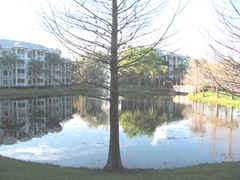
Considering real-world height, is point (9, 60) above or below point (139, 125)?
above

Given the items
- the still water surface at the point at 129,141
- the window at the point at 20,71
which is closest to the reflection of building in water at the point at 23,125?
the still water surface at the point at 129,141

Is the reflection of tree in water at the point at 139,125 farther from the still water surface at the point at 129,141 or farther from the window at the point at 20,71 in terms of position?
the window at the point at 20,71

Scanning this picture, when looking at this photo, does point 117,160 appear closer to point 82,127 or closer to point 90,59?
point 90,59

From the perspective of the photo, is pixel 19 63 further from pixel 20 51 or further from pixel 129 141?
pixel 129 141

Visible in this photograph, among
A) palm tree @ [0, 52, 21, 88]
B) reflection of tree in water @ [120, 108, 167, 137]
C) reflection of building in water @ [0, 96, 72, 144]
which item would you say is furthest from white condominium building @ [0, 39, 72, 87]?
reflection of tree in water @ [120, 108, 167, 137]

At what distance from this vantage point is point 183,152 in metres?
16.8

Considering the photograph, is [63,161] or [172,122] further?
[172,122]

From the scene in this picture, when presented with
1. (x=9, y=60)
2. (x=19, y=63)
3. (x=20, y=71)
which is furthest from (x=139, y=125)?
(x=20, y=71)

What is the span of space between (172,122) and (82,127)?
8.47 metres

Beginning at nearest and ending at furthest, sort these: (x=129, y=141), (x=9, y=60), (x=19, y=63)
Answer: (x=129, y=141), (x=9, y=60), (x=19, y=63)

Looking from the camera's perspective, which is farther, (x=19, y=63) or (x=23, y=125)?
(x=19, y=63)

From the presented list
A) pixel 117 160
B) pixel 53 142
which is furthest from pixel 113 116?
pixel 53 142

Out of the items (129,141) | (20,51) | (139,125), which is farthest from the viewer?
(20,51)

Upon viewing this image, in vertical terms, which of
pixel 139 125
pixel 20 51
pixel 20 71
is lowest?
pixel 139 125
